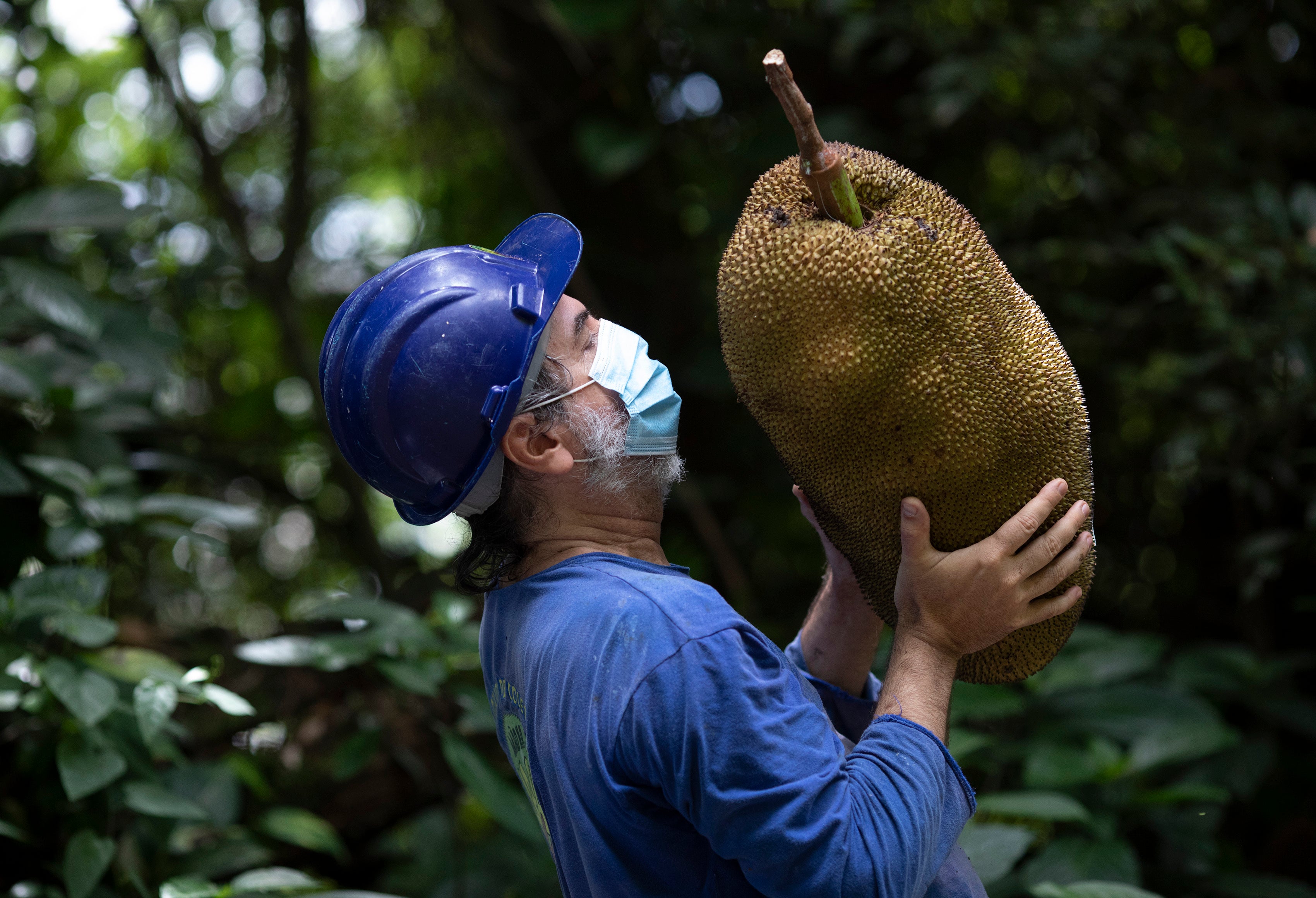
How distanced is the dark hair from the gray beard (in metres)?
0.02

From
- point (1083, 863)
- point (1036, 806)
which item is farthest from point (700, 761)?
point (1083, 863)

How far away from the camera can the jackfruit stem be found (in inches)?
35.8

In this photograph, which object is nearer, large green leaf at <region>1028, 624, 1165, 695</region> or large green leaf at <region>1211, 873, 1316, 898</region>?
large green leaf at <region>1211, 873, 1316, 898</region>

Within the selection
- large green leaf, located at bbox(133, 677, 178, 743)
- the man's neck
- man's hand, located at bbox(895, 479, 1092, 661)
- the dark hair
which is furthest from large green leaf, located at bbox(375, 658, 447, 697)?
man's hand, located at bbox(895, 479, 1092, 661)

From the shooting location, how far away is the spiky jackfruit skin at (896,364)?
Answer: 3.15 ft

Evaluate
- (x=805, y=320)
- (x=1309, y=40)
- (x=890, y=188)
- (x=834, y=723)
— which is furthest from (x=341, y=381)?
(x=1309, y=40)

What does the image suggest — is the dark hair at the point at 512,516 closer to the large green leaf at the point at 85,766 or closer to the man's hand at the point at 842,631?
the man's hand at the point at 842,631

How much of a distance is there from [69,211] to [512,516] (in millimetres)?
1809

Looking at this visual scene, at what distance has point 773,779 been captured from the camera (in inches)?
31.2

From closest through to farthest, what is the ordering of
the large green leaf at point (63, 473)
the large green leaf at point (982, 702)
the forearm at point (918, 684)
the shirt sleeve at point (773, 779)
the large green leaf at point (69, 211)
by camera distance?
1. the shirt sleeve at point (773, 779)
2. the forearm at point (918, 684)
3. the large green leaf at point (982, 702)
4. the large green leaf at point (63, 473)
5. the large green leaf at point (69, 211)

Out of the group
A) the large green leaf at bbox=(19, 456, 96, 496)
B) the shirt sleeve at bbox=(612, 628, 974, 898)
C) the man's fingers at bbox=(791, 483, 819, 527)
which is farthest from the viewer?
the large green leaf at bbox=(19, 456, 96, 496)

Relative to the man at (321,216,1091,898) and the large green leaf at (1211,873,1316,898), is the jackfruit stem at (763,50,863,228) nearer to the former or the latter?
the man at (321,216,1091,898)

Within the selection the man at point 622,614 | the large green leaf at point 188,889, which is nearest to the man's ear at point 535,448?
the man at point 622,614

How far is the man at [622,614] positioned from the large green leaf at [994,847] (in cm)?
56
